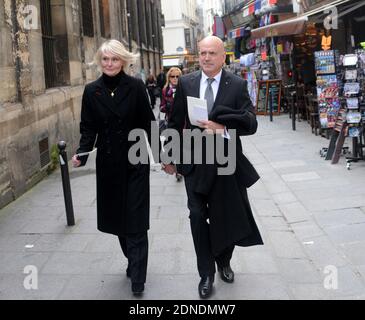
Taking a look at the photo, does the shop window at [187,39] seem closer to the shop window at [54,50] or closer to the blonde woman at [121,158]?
the shop window at [54,50]

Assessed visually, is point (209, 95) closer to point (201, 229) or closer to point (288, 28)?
point (201, 229)

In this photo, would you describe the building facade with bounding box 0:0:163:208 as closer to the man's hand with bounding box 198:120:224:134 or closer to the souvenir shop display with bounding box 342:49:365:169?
the man's hand with bounding box 198:120:224:134

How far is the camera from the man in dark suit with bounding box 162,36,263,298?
389 centimetres

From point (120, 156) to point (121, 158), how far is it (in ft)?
0.05

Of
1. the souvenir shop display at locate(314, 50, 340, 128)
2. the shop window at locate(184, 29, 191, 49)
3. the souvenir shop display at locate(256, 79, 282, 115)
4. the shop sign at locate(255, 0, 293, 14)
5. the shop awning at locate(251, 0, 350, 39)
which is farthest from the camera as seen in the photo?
the shop window at locate(184, 29, 191, 49)

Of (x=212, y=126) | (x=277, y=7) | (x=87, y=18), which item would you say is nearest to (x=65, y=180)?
(x=212, y=126)

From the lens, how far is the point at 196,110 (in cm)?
382

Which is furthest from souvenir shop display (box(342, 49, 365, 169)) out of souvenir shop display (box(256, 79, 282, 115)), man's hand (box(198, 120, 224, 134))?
souvenir shop display (box(256, 79, 282, 115))

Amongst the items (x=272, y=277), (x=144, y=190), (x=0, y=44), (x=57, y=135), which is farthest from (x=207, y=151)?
(x=57, y=135)

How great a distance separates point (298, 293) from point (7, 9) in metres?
5.68

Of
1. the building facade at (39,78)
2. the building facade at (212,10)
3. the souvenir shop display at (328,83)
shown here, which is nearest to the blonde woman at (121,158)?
the building facade at (39,78)

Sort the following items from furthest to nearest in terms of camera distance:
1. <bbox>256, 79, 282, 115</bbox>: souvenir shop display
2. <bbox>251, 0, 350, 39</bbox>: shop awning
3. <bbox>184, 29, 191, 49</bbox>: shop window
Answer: <bbox>184, 29, 191, 49</bbox>: shop window, <bbox>256, 79, 282, 115</bbox>: souvenir shop display, <bbox>251, 0, 350, 39</bbox>: shop awning

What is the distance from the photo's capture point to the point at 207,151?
3.92m
